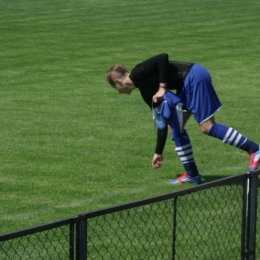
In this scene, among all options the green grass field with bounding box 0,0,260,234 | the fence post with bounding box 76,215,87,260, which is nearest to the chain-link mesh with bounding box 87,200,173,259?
the green grass field with bounding box 0,0,260,234

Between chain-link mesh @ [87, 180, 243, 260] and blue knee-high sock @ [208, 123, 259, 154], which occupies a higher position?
blue knee-high sock @ [208, 123, 259, 154]

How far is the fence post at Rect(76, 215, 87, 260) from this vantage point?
17.8ft

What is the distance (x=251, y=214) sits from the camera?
6719mm

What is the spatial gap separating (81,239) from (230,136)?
4.66 metres

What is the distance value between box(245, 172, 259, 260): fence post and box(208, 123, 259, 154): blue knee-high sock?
10.3 ft

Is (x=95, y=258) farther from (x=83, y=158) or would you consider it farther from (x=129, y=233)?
(x=83, y=158)

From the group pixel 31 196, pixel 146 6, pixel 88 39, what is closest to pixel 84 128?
pixel 31 196

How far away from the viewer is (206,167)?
1103cm

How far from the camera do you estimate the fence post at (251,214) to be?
6.57m

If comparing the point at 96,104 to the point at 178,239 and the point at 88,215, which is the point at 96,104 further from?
the point at 88,215

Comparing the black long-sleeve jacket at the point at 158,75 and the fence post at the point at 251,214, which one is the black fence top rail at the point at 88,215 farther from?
the black long-sleeve jacket at the point at 158,75

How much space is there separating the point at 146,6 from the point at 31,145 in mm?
20217

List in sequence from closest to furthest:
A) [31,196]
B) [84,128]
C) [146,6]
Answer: [31,196], [84,128], [146,6]

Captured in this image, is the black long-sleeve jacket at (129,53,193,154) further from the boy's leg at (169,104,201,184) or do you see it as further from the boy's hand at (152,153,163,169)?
the boy's leg at (169,104,201,184)
